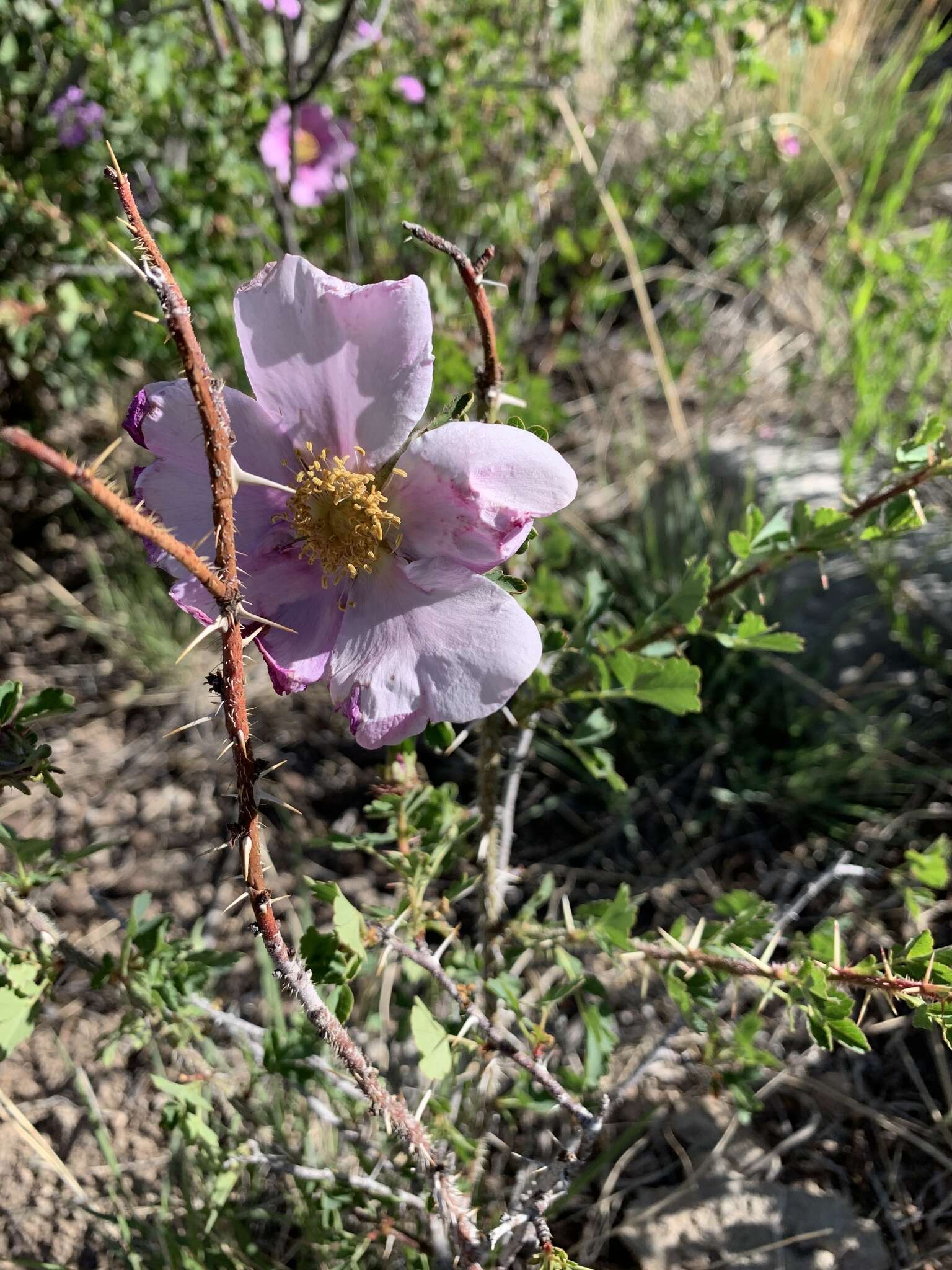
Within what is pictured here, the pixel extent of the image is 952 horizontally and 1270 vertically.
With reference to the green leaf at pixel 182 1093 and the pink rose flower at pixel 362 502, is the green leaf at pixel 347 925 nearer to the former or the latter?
the pink rose flower at pixel 362 502

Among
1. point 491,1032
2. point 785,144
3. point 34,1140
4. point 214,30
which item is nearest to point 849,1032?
point 491,1032

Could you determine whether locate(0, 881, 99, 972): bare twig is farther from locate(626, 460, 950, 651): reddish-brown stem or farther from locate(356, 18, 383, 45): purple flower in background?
locate(356, 18, 383, 45): purple flower in background

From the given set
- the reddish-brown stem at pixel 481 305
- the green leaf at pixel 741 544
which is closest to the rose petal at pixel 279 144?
the reddish-brown stem at pixel 481 305

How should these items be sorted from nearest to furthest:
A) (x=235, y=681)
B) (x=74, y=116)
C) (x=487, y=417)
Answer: (x=235, y=681), (x=487, y=417), (x=74, y=116)

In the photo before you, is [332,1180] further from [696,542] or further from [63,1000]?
[696,542]

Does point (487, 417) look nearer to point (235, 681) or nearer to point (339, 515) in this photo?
point (339, 515)

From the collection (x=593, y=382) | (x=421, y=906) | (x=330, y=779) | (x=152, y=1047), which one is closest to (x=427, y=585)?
(x=421, y=906)
